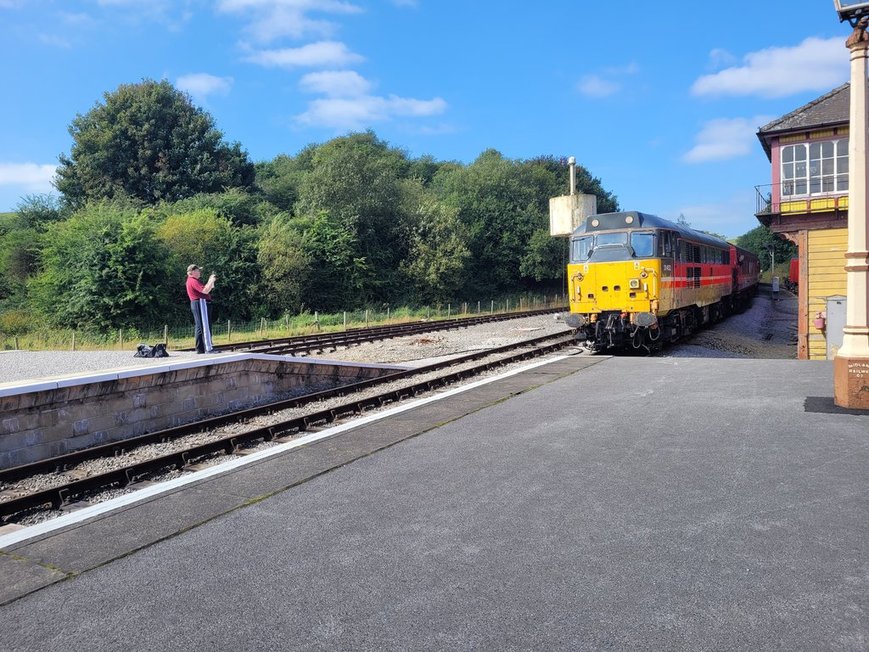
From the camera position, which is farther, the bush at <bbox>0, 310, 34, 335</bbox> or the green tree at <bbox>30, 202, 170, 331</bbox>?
the bush at <bbox>0, 310, 34, 335</bbox>

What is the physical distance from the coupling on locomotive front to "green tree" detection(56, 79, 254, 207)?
3726cm

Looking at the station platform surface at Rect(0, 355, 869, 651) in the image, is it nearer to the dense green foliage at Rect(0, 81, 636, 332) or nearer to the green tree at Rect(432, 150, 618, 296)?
the dense green foliage at Rect(0, 81, 636, 332)

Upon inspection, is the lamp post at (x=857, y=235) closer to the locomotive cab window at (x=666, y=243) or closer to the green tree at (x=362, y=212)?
the locomotive cab window at (x=666, y=243)

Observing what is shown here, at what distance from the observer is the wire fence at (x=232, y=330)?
2275 centimetres

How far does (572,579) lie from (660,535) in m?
0.92

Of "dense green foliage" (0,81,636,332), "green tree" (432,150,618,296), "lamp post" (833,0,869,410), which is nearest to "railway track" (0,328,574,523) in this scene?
"lamp post" (833,0,869,410)

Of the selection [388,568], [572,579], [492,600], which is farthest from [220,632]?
[572,579]

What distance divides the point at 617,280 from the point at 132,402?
10.9 m

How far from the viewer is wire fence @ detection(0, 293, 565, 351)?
74.6 feet

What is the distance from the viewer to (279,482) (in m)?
5.74

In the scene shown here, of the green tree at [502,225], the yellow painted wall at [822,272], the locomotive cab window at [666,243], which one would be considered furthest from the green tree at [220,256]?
the yellow painted wall at [822,272]

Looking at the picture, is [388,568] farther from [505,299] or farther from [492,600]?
[505,299]

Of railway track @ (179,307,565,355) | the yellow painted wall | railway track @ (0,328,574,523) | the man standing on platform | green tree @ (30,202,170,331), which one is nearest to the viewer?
railway track @ (0,328,574,523)

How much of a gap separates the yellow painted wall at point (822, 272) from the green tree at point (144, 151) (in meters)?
39.9
